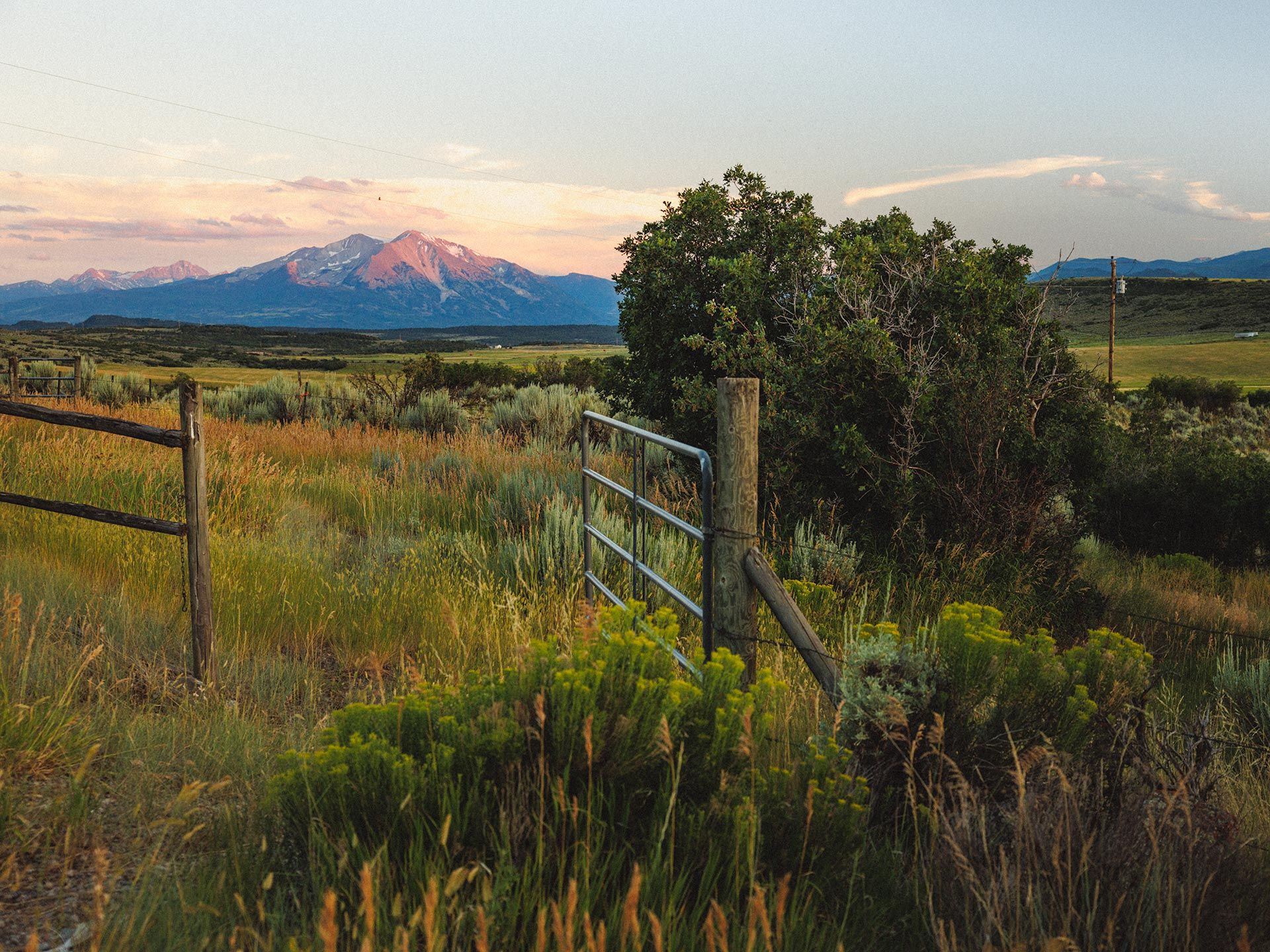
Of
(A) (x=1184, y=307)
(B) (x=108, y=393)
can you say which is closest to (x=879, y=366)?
(B) (x=108, y=393)

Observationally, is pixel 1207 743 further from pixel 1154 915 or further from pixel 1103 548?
pixel 1103 548

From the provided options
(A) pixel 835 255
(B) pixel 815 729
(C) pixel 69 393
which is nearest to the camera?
(B) pixel 815 729

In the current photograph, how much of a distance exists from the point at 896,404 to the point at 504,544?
3956mm

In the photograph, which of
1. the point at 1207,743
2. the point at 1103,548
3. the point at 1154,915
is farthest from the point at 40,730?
the point at 1103,548

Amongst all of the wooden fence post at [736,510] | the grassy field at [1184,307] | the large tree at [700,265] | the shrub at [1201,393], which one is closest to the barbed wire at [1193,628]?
the wooden fence post at [736,510]

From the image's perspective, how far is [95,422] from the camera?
5070 mm

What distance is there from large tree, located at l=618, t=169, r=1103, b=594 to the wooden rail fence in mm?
5199

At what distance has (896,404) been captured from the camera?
28.5 ft

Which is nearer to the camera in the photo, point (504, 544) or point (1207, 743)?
point (1207, 743)

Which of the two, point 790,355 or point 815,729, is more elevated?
point 790,355

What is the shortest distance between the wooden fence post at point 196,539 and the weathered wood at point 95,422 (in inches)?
3.4

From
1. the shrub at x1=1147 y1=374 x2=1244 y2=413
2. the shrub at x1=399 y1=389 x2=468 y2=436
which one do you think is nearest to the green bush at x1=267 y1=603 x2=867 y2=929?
the shrub at x1=399 y1=389 x2=468 y2=436

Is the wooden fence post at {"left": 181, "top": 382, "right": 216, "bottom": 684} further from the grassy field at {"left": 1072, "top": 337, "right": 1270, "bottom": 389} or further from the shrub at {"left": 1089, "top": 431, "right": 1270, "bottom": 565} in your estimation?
the grassy field at {"left": 1072, "top": 337, "right": 1270, "bottom": 389}

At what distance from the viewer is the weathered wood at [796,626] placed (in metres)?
3.75
